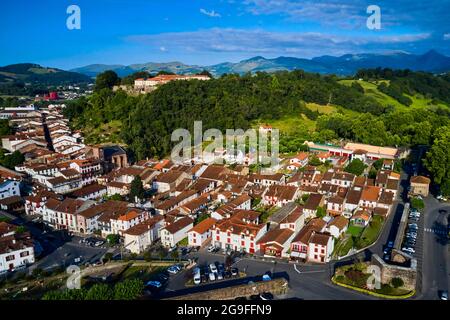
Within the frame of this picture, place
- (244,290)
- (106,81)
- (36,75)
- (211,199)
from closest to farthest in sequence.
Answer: (244,290)
(211,199)
(106,81)
(36,75)

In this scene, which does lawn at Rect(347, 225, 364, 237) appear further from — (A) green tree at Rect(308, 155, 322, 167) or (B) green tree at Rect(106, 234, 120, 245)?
(B) green tree at Rect(106, 234, 120, 245)

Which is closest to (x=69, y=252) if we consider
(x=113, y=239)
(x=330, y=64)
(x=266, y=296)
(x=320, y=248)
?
(x=113, y=239)

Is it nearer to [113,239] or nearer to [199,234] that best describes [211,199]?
[199,234]

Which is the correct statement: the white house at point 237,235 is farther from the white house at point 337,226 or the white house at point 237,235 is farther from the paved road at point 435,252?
the paved road at point 435,252

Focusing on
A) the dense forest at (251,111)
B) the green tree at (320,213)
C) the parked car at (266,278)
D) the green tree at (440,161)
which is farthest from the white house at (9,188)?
the green tree at (440,161)

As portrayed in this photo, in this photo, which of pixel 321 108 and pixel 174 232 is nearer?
pixel 174 232
